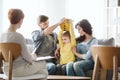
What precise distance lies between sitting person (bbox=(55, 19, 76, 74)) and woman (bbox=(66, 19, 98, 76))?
8cm

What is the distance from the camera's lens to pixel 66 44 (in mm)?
4371

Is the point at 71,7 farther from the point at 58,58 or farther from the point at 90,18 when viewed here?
the point at 58,58

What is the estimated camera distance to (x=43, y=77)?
326 centimetres

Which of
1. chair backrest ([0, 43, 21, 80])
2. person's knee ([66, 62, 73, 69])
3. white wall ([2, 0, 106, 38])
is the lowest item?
person's knee ([66, 62, 73, 69])

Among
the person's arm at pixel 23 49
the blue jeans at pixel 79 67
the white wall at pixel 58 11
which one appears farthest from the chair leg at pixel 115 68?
the white wall at pixel 58 11

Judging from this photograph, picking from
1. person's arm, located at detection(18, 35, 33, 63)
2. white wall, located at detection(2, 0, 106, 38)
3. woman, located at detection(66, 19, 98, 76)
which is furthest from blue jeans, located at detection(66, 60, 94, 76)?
white wall, located at detection(2, 0, 106, 38)

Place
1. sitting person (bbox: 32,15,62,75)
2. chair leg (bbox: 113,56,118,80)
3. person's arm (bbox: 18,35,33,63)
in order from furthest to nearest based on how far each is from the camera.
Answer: sitting person (bbox: 32,15,62,75) < person's arm (bbox: 18,35,33,63) < chair leg (bbox: 113,56,118,80)

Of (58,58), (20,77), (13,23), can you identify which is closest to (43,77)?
(20,77)

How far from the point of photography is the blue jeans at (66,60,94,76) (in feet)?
13.5

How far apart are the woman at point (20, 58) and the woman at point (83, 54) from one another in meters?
0.89

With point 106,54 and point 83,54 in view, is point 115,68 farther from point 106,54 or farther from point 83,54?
point 83,54

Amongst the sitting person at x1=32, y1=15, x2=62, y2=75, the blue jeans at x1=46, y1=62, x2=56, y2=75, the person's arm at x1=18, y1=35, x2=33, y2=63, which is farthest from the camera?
the sitting person at x1=32, y1=15, x2=62, y2=75

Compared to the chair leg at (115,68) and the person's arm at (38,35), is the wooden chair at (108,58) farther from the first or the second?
the person's arm at (38,35)

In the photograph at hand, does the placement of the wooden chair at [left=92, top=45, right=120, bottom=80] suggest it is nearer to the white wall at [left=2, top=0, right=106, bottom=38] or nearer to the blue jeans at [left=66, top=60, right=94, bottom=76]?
the blue jeans at [left=66, top=60, right=94, bottom=76]
